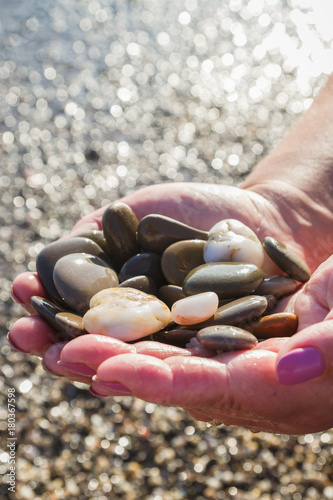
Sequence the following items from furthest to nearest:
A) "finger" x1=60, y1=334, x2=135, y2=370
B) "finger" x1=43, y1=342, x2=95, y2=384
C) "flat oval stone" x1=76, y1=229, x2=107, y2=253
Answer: "flat oval stone" x1=76, y1=229, x2=107, y2=253 < "finger" x1=43, y1=342, x2=95, y2=384 < "finger" x1=60, y1=334, x2=135, y2=370

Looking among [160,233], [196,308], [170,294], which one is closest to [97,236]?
[160,233]

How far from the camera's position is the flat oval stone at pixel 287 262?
1674 mm

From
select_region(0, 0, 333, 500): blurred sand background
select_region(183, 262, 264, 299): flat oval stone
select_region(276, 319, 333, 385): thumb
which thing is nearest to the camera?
select_region(276, 319, 333, 385): thumb

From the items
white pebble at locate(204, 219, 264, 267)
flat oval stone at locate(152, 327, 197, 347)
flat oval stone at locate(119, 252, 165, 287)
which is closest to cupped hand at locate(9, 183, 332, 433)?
flat oval stone at locate(152, 327, 197, 347)

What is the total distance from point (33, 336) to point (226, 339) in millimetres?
557

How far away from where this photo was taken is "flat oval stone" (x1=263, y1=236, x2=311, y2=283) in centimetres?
167

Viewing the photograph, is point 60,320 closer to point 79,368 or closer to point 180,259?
point 79,368

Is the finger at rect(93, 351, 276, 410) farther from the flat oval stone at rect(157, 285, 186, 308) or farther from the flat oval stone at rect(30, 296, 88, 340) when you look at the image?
the flat oval stone at rect(157, 285, 186, 308)

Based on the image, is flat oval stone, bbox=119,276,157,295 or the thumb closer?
the thumb

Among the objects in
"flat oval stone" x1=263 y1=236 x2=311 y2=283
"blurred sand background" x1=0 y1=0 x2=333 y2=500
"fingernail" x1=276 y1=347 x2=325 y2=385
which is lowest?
"blurred sand background" x1=0 y1=0 x2=333 y2=500

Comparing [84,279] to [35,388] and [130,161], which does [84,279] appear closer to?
[35,388]

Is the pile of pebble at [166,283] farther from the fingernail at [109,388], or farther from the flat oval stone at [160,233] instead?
the fingernail at [109,388]

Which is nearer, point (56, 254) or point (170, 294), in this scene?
point (170, 294)

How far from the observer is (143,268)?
1778 mm
